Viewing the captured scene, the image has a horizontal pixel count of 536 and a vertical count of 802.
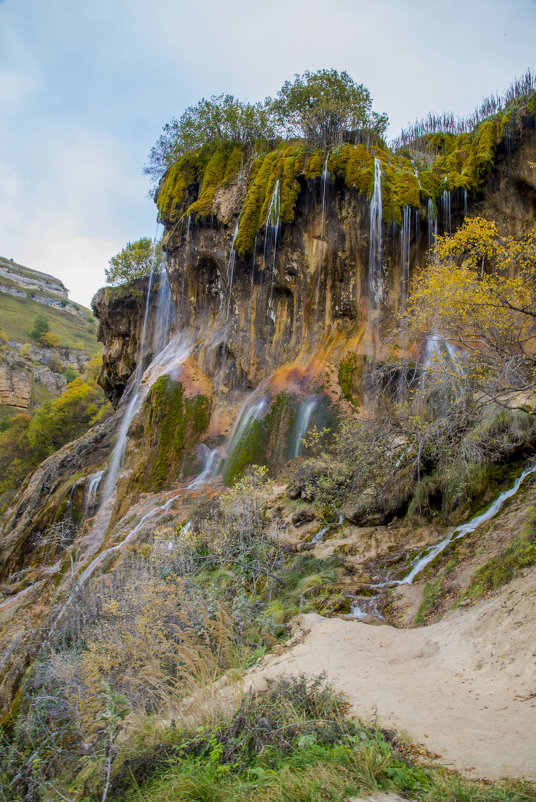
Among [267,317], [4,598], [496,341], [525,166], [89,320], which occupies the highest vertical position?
[89,320]

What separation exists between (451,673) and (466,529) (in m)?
3.64

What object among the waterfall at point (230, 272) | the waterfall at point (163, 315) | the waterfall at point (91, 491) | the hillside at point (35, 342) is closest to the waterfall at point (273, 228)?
the waterfall at point (230, 272)

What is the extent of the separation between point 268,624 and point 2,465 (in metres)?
39.3

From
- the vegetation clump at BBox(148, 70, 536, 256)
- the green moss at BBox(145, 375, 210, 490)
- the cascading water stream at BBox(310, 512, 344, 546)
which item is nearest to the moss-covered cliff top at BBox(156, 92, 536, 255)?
the vegetation clump at BBox(148, 70, 536, 256)

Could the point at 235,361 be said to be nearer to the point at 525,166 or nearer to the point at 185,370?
the point at 185,370

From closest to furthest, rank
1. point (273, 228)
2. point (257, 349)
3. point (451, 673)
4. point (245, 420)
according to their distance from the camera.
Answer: point (451, 673), point (245, 420), point (273, 228), point (257, 349)

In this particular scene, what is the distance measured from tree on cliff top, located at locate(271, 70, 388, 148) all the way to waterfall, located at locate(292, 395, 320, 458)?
12667 millimetres

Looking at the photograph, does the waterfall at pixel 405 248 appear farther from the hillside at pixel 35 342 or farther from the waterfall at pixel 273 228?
the hillside at pixel 35 342

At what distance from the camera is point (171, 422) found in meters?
19.7

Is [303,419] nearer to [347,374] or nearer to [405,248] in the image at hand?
[347,374]

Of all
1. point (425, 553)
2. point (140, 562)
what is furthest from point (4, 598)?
point (425, 553)

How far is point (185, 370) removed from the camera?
70.6 ft

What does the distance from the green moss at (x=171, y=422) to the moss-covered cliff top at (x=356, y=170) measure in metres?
6.89

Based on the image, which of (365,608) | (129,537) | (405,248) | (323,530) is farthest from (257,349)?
(365,608)
